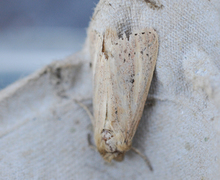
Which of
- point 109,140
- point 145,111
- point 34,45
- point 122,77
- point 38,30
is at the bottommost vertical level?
point 34,45

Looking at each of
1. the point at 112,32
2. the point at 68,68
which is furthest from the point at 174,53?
the point at 68,68

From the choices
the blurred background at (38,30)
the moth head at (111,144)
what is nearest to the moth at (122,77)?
the moth head at (111,144)

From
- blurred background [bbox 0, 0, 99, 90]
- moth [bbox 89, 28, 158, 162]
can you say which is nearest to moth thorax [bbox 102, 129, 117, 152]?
moth [bbox 89, 28, 158, 162]

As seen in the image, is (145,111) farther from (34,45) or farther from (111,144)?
(34,45)

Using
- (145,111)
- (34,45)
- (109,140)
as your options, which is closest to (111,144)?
(109,140)

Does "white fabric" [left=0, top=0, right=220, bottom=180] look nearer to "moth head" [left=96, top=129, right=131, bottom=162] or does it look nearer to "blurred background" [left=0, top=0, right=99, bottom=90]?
"moth head" [left=96, top=129, right=131, bottom=162]

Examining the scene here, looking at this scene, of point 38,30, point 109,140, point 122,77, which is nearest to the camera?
point 122,77
